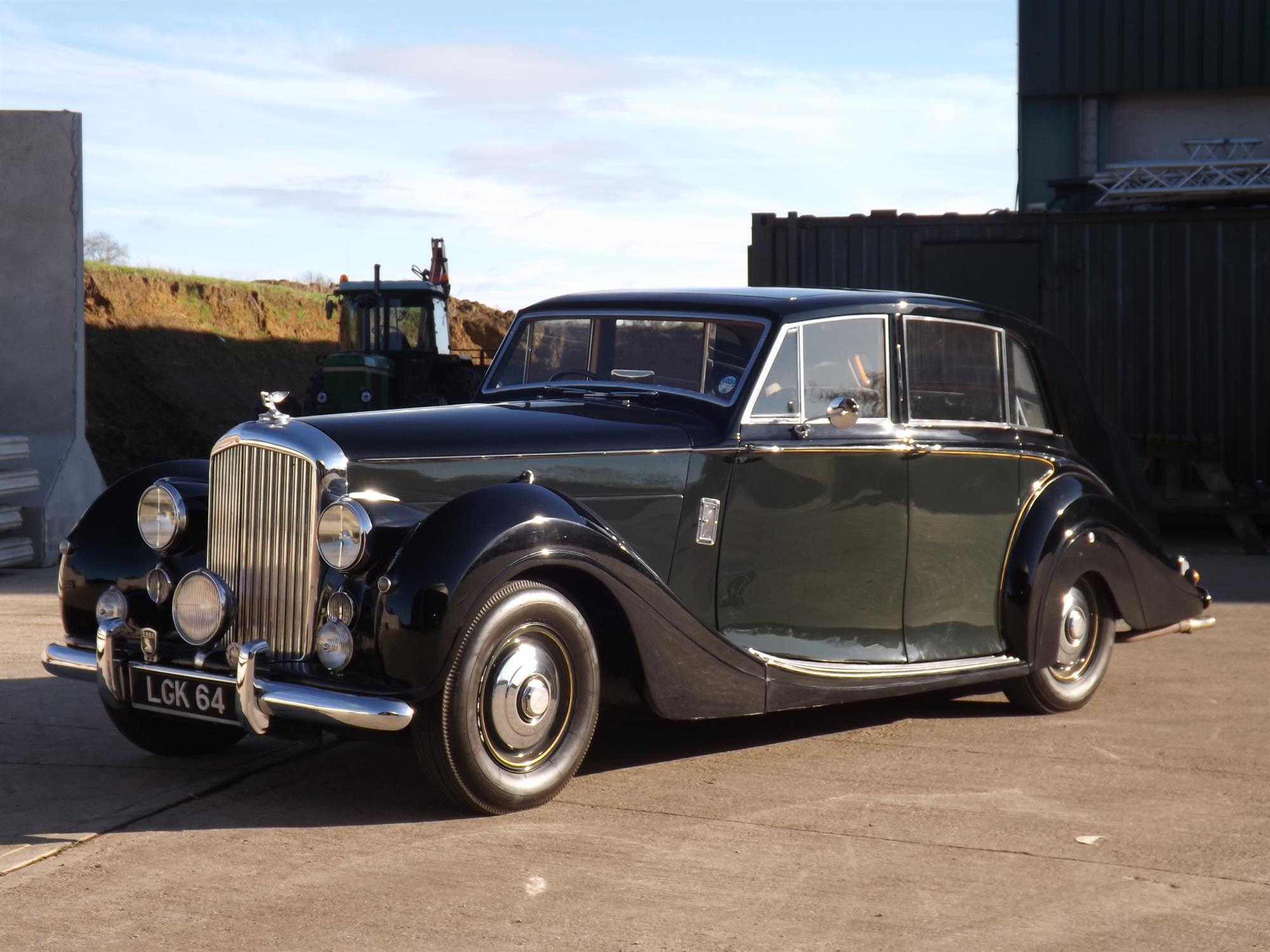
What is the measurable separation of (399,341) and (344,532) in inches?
655

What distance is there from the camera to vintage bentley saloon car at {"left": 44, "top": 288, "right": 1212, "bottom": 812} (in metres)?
4.49

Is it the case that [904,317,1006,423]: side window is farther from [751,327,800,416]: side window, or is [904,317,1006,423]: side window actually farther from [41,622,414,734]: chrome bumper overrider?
[41,622,414,734]: chrome bumper overrider

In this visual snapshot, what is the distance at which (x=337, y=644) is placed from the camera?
176 inches

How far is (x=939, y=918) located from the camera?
3691 mm

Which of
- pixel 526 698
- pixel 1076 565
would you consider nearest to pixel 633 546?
pixel 526 698

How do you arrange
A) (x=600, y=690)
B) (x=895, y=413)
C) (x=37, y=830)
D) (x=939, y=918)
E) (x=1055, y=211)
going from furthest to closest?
1. (x=1055, y=211)
2. (x=895, y=413)
3. (x=600, y=690)
4. (x=37, y=830)
5. (x=939, y=918)

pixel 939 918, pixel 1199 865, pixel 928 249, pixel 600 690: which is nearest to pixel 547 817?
pixel 600 690

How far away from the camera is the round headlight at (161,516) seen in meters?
5.04

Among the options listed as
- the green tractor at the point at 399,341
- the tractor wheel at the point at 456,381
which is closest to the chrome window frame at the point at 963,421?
the green tractor at the point at 399,341

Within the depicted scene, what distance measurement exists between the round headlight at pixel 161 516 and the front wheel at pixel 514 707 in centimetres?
125

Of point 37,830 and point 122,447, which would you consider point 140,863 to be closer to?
point 37,830

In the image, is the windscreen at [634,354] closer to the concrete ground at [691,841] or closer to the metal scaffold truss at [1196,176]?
the concrete ground at [691,841]

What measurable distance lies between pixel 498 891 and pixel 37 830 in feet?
5.07

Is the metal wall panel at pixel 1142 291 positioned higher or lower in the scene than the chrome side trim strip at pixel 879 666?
higher
